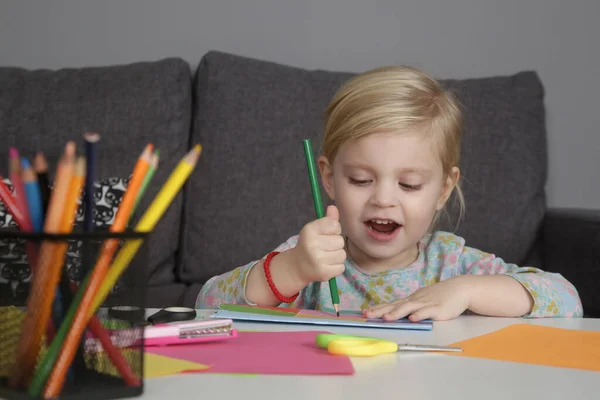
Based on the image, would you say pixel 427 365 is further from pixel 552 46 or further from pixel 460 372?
pixel 552 46

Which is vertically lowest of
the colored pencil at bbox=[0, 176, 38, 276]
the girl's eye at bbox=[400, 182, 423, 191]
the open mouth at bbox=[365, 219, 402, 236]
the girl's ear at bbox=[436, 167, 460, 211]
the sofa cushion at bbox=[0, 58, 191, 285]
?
the colored pencil at bbox=[0, 176, 38, 276]

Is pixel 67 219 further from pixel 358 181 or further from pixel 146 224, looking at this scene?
pixel 358 181

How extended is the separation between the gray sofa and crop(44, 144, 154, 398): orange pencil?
61.2 inches

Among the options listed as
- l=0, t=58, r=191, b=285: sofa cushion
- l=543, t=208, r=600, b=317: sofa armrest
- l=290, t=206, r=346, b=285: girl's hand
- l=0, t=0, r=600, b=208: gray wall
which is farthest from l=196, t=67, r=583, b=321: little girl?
l=0, t=0, r=600, b=208: gray wall

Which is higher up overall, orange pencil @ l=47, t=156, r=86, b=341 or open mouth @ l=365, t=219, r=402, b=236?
open mouth @ l=365, t=219, r=402, b=236

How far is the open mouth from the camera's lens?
1.27 meters

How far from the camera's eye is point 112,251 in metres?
0.53

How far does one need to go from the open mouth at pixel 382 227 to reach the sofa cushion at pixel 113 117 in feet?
3.08

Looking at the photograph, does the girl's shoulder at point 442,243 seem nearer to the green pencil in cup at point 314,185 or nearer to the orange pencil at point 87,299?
the green pencil in cup at point 314,185

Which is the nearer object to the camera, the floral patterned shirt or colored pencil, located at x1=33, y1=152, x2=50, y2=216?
colored pencil, located at x1=33, y1=152, x2=50, y2=216

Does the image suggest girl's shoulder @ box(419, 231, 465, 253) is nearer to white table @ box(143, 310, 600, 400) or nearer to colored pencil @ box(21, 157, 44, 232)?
white table @ box(143, 310, 600, 400)

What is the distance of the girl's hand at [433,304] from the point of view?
3.07 ft

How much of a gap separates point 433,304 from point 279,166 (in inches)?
48.3

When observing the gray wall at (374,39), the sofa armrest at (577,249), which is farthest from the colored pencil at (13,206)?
the gray wall at (374,39)
